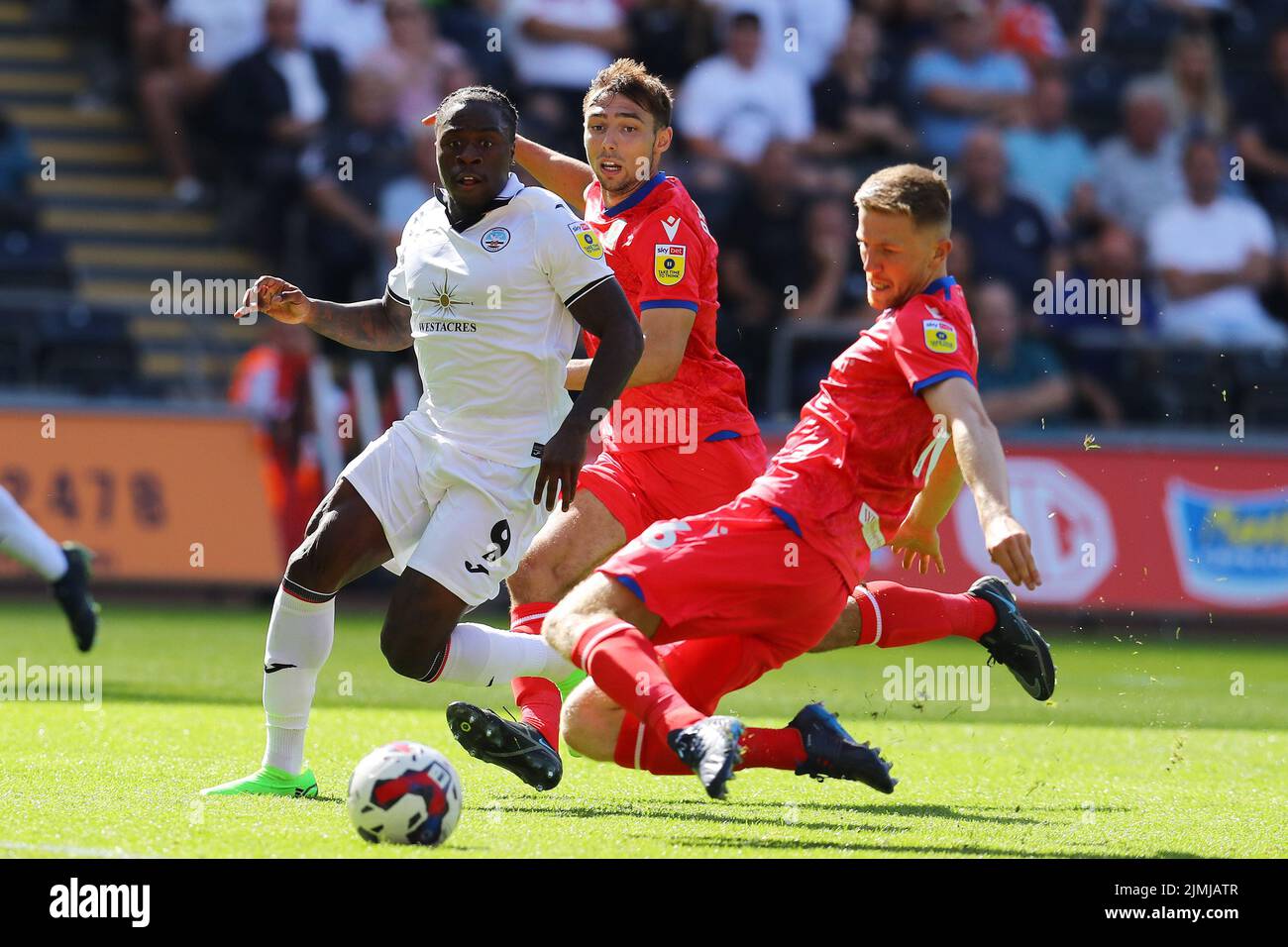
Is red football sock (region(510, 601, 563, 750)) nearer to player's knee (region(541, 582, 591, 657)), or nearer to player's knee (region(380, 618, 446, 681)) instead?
player's knee (region(380, 618, 446, 681))

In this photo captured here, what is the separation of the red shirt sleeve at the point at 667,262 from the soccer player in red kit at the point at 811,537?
3.61 feet

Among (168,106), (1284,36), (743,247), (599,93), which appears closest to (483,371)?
(599,93)

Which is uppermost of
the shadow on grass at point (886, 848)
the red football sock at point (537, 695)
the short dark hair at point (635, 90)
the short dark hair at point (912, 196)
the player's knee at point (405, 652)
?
the short dark hair at point (635, 90)

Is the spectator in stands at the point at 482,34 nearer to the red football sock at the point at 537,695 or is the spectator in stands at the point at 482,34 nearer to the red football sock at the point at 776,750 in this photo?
the red football sock at the point at 537,695

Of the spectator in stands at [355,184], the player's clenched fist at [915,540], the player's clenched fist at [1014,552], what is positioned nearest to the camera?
the player's clenched fist at [1014,552]

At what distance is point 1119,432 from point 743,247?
3170 millimetres

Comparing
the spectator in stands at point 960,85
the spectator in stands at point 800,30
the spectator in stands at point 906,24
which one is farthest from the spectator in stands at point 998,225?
the spectator in stands at point 906,24

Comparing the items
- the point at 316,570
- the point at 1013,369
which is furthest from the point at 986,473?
the point at 1013,369

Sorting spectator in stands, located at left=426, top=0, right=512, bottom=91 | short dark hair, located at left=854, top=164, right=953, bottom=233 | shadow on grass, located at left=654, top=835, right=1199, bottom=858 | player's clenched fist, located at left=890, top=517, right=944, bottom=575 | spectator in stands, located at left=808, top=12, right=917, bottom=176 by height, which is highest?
spectator in stands, located at left=426, top=0, right=512, bottom=91

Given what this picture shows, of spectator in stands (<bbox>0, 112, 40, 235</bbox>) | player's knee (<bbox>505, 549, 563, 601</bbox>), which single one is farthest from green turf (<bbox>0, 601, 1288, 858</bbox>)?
spectator in stands (<bbox>0, 112, 40, 235</bbox>)

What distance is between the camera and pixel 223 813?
227 inches

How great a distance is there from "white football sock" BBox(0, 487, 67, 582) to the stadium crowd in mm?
5635

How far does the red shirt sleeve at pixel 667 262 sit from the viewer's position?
700 centimetres

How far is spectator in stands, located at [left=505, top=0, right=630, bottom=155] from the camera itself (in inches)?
613
